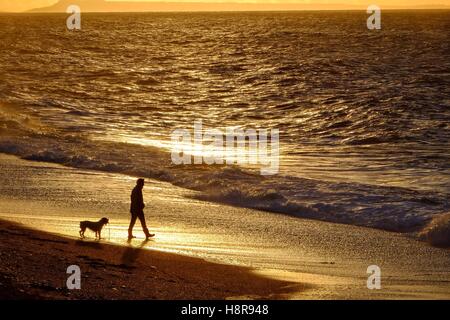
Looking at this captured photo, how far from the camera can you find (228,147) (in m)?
26.0

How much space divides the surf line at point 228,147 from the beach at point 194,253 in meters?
4.64

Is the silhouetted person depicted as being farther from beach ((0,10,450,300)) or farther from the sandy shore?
the sandy shore

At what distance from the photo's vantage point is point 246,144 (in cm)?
2659

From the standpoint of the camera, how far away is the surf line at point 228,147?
75.4 feet

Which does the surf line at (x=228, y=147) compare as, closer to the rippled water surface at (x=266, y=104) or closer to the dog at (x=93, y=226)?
the rippled water surface at (x=266, y=104)

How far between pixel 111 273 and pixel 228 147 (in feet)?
50.2

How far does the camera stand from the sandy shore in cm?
968

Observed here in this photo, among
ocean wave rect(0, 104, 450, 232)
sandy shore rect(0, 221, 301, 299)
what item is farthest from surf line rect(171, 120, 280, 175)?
sandy shore rect(0, 221, 301, 299)

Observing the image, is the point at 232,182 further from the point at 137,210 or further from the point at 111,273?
the point at 111,273

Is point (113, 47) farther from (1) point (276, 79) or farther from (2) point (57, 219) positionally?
(2) point (57, 219)

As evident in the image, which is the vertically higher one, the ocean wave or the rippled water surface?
the rippled water surface

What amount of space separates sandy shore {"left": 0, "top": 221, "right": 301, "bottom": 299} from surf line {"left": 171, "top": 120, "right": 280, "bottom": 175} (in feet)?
29.9
